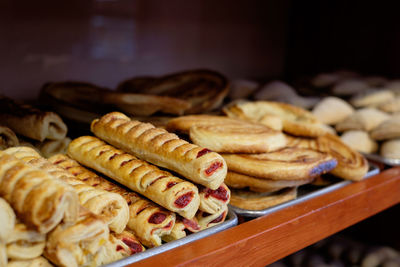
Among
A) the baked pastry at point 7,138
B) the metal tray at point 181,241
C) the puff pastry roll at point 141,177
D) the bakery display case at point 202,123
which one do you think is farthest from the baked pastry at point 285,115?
the baked pastry at point 7,138

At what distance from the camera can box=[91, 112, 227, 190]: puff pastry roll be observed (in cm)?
100

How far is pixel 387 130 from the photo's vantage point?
1966mm

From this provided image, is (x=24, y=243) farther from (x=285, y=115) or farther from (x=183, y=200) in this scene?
(x=285, y=115)

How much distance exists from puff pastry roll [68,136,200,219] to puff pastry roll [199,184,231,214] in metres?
0.04

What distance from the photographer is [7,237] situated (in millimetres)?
750

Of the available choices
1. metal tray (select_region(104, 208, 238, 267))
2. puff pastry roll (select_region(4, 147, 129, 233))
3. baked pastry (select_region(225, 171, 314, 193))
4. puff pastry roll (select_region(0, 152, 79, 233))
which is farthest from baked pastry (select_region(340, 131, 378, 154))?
puff pastry roll (select_region(0, 152, 79, 233))

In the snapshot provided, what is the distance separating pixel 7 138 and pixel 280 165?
83cm

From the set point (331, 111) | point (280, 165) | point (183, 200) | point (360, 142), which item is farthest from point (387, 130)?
point (183, 200)

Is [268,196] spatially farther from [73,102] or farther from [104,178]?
[73,102]

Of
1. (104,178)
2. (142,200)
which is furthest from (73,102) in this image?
(142,200)

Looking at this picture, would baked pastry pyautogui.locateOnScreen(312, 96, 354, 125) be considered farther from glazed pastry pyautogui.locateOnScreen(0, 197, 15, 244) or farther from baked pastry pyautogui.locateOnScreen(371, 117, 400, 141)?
glazed pastry pyautogui.locateOnScreen(0, 197, 15, 244)

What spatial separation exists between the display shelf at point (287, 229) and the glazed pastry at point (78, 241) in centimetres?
11

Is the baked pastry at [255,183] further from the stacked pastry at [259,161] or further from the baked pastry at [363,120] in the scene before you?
the baked pastry at [363,120]

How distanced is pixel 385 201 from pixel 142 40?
150cm
